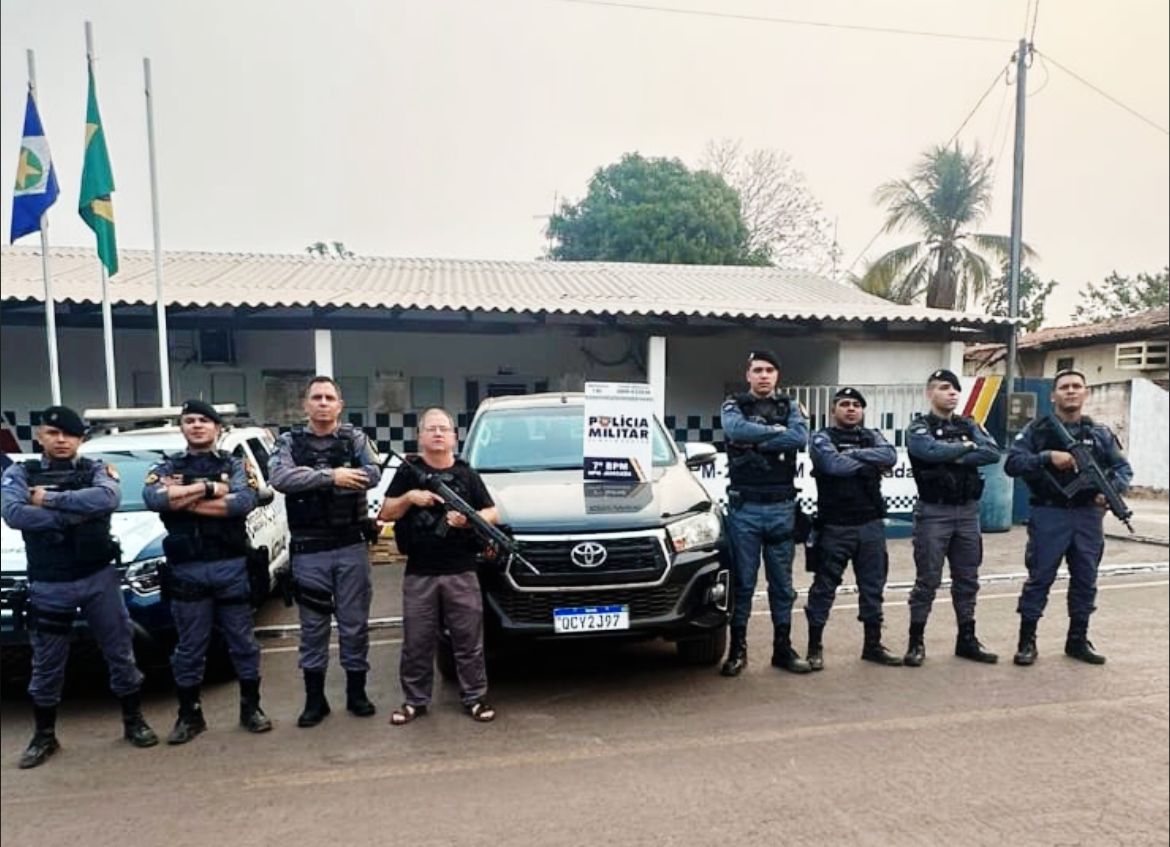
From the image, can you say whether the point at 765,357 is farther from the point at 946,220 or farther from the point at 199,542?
the point at 199,542

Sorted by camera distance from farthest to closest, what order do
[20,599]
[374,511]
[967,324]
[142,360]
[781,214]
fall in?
[967,324] < [374,511] < [781,214] < [142,360] < [20,599]

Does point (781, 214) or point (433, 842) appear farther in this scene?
point (781, 214)

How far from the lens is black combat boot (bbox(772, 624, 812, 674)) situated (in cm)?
345

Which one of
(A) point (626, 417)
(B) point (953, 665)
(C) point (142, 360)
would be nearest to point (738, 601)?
(B) point (953, 665)

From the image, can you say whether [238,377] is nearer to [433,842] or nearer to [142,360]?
[142,360]

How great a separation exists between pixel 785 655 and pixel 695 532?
0.96 meters

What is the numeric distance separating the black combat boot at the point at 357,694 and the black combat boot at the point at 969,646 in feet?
9.43

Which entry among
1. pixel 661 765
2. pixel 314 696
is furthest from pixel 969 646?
pixel 314 696

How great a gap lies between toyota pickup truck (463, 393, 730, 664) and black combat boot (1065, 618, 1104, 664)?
1.82 m

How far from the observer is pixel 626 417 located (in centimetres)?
266

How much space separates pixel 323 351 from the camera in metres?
2.95

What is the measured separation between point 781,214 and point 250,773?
2.59 m

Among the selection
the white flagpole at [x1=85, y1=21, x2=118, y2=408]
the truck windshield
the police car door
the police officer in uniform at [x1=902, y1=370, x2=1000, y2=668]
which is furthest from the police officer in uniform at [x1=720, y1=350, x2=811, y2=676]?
the white flagpole at [x1=85, y1=21, x2=118, y2=408]

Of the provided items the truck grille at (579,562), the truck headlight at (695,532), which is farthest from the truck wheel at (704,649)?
the truck grille at (579,562)
